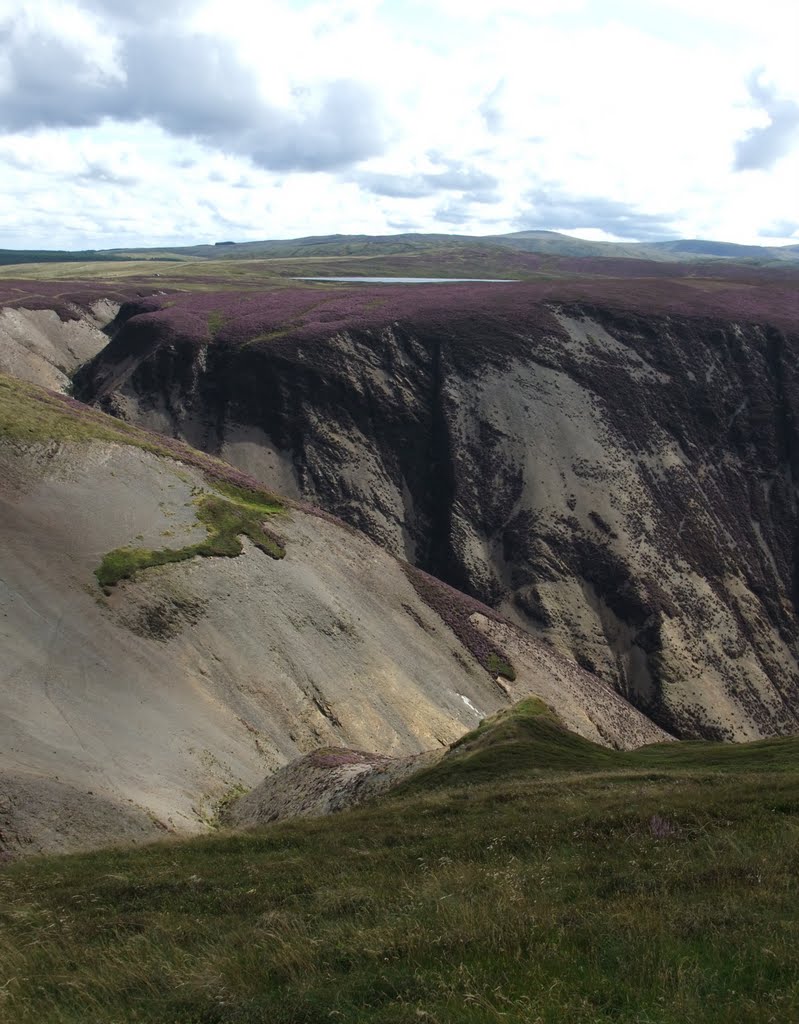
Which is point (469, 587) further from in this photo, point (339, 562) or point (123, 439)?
point (123, 439)

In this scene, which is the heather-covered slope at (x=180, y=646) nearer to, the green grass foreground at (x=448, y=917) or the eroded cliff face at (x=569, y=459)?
the eroded cliff face at (x=569, y=459)

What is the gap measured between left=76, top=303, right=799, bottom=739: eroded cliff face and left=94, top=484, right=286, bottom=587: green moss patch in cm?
2480

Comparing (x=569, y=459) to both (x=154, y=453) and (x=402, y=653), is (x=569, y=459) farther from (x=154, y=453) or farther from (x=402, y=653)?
(x=154, y=453)

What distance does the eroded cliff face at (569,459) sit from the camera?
8156 cm

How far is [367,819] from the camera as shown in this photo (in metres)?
22.3

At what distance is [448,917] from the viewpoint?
1149 centimetres

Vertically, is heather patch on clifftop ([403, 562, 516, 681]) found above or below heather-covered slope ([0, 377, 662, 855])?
below

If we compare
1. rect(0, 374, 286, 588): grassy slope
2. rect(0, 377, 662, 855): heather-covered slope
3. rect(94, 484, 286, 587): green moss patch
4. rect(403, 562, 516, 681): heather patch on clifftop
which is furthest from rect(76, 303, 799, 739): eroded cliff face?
rect(94, 484, 286, 587): green moss patch

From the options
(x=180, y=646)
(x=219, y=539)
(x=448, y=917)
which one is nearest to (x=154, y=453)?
(x=219, y=539)

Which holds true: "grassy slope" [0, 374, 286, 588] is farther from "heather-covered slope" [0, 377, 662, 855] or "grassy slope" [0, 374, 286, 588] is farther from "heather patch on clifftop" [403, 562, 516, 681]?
"heather patch on clifftop" [403, 562, 516, 681]

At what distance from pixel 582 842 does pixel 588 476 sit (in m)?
76.3

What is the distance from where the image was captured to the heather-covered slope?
36188 mm

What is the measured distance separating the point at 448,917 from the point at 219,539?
159 ft

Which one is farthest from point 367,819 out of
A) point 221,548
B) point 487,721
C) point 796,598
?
point 796,598
